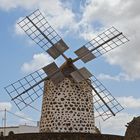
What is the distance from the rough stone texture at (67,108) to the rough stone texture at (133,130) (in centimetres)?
770

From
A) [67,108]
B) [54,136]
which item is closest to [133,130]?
[54,136]

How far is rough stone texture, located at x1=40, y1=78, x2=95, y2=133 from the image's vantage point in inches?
745

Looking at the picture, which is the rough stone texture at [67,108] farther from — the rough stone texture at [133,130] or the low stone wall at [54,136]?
the rough stone texture at [133,130]

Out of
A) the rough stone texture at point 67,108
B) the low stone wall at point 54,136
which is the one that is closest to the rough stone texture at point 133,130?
the low stone wall at point 54,136

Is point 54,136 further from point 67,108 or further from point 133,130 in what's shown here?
point 133,130

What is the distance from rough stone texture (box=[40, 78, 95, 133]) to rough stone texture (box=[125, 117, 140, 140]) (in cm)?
770

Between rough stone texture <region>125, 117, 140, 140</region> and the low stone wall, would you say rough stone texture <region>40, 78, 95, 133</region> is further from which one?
rough stone texture <region>125, 117, 140, 140</region>

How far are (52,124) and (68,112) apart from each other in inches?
36.6

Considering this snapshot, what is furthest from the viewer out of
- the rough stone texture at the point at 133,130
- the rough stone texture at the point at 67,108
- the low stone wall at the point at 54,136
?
the rough stone texture at the point at 67,108

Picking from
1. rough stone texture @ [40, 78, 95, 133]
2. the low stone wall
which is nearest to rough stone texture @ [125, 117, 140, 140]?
the low stone wall

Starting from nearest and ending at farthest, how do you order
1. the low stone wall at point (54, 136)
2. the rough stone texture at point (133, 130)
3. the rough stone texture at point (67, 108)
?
the rough stone texture at point (133, 130)
the low stone wall at point (54, 136)
the rough stone texture at point (67, 108)

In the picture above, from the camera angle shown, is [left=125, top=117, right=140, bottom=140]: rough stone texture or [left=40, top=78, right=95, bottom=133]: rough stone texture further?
[left=40, top=78, right=95, bottom=133]: rough stone texture

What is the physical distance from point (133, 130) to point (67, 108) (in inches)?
319

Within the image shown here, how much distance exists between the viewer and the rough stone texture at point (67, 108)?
62.1 feet
